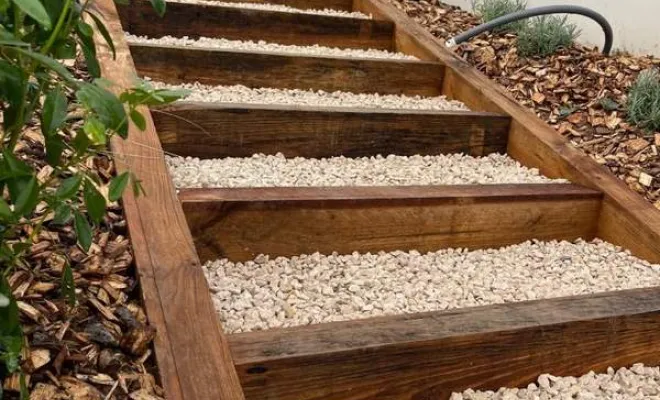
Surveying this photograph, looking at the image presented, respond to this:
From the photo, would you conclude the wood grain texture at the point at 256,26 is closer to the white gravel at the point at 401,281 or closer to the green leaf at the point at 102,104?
the white gravel at the point at 401,281

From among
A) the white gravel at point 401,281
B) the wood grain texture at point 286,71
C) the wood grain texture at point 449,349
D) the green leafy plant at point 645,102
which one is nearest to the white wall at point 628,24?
the green leafy plant at point 645,102

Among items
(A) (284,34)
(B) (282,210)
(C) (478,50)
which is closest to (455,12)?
(C) (478,50)

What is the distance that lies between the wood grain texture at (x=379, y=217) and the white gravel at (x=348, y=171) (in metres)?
0.18

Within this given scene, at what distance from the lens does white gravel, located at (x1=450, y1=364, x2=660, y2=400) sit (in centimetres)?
125

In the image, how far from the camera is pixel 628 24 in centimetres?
290

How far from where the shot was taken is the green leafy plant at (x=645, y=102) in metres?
2.29

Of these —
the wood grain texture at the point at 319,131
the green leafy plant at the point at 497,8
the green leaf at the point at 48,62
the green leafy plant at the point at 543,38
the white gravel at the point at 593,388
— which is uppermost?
the green leaf at the point at 48,62

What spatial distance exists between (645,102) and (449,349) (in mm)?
1609

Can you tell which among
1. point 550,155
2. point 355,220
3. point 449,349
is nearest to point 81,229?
point 449,349

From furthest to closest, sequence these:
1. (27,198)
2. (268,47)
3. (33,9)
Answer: (268,47), (27,198), (33,9)

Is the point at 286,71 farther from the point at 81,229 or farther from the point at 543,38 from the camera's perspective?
the point at 81,229

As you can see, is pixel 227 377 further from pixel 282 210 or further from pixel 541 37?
pixel 541 37

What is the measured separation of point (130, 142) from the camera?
1530 millimetres

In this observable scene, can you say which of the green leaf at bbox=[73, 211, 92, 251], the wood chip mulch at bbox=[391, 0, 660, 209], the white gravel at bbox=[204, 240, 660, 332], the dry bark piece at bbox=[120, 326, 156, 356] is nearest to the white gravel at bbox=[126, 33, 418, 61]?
the wood chip mulch at bbox=[391, 0, 660, 209]
